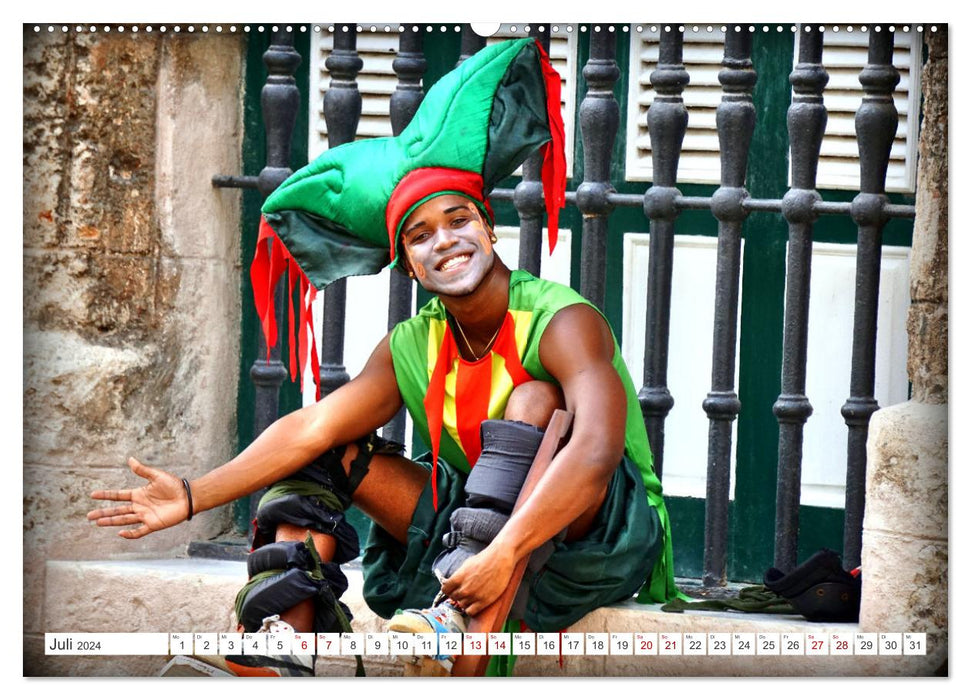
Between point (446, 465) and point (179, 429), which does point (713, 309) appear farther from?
point (179, 429)

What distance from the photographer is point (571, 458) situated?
3.35 meters

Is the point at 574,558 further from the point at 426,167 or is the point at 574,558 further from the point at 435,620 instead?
the point at 426,167

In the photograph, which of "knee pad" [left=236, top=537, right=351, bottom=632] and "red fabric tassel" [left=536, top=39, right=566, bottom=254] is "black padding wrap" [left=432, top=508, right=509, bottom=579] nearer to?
"knee pad" [left=236, top=537, right=351, bottom=632]

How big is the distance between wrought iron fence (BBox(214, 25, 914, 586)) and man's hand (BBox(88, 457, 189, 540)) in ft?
3.25

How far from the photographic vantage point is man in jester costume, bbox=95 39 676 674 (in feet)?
11.2

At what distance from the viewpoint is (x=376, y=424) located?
3711mm

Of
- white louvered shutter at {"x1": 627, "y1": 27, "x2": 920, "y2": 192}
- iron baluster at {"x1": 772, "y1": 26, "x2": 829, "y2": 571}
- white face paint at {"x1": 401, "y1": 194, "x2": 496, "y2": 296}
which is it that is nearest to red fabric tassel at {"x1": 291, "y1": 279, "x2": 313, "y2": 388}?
white face paint at {"x1": 401, "y1": 194, "x2": 496, "y2": 296}

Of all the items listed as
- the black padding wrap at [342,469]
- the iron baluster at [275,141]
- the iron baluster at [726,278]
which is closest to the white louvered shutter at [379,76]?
the iron baluster at [275,141]

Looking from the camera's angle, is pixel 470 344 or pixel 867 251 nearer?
pixel 470 344

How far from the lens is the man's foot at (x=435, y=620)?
3.30 m

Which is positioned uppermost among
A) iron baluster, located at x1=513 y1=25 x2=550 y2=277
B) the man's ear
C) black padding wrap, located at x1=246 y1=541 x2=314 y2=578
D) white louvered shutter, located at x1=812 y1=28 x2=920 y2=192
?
white louvered shutter, located at x1=812 y1=28 x2=920 y2=192

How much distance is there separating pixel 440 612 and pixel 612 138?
125 cm

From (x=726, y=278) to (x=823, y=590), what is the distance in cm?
74

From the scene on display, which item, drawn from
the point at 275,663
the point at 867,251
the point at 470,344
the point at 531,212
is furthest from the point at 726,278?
the point at 275,663
